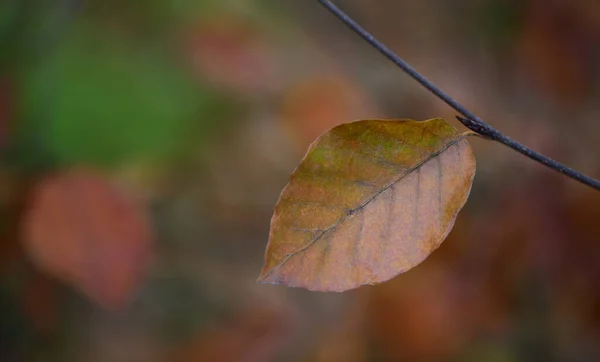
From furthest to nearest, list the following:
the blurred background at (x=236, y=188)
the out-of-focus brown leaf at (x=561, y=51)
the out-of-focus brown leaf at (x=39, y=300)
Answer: the out-of-focus brown leaf at (x=561, y=51), the out-of-focus brown leaf at (x=39, y=300), the blurred background at (x=236, y=188)

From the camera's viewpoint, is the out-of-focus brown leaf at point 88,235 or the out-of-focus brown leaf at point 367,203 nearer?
the out-of-focus brown leaf at point 367,203

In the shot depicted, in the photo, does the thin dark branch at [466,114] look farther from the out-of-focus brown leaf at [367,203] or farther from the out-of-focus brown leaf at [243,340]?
the out-of-focus brown leaf at [243,340]

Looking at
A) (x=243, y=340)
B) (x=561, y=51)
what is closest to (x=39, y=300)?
(x=243, y=340)

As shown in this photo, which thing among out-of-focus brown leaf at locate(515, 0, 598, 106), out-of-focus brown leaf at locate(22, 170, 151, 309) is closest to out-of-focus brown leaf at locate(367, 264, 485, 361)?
out-of-focus brown leaf at locate(22, 170, 151, 309)

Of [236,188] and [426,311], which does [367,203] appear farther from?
[236,188]

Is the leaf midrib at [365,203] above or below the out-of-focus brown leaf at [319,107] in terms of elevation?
above

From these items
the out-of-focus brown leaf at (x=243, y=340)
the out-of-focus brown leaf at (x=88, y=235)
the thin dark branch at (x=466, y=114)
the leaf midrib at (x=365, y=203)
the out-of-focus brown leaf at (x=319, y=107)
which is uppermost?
the thin dark branch at (x=466, y=114)

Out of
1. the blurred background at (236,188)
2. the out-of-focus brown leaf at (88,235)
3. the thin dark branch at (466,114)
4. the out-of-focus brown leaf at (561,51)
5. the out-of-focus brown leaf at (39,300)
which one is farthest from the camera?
the out-of-focus brown leaf at (561,51)

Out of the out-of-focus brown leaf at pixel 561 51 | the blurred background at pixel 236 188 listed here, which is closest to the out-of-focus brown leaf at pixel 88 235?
the blurred background at pixel 236 188
